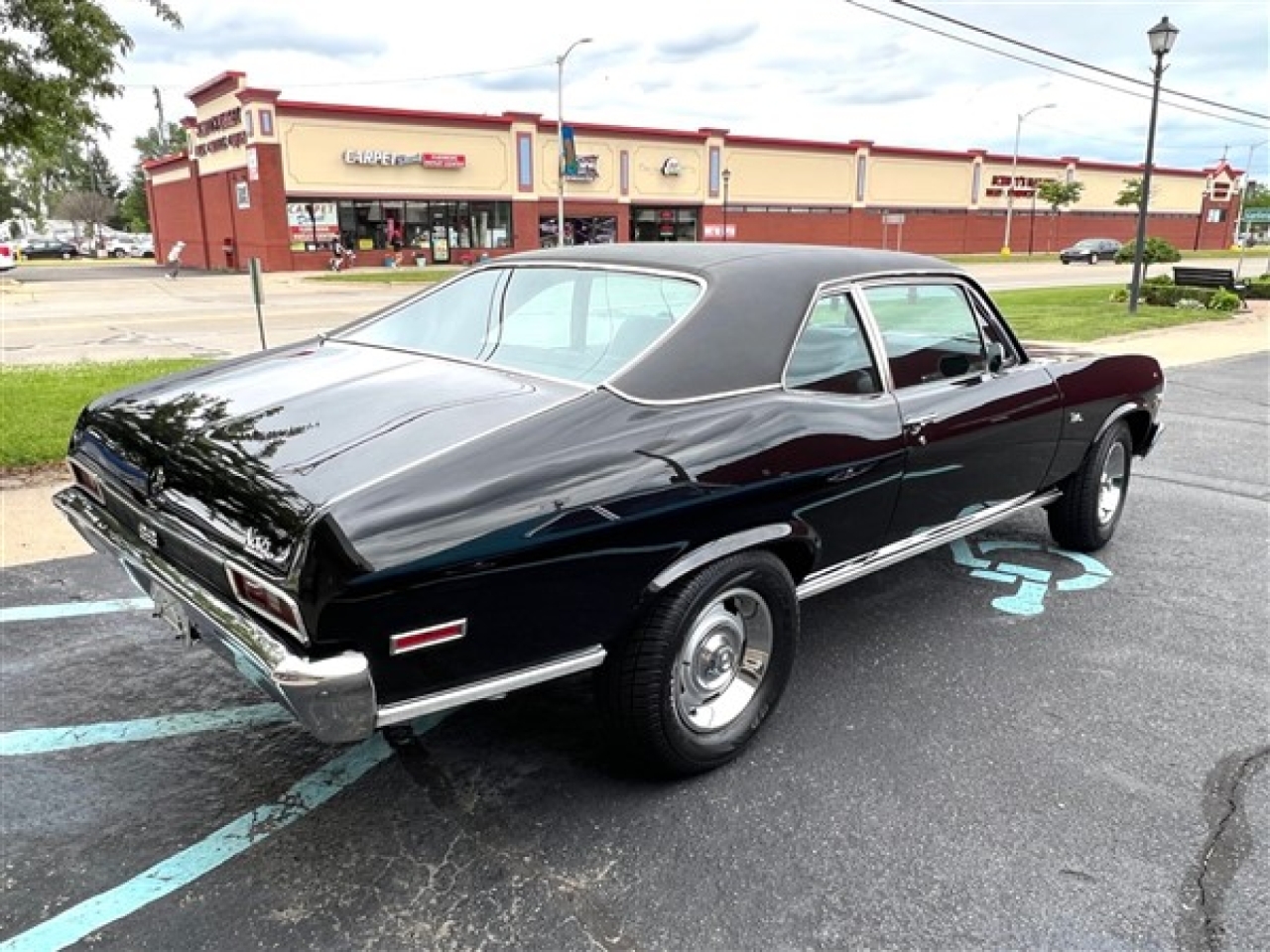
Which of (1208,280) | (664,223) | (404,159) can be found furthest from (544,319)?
(664,223)

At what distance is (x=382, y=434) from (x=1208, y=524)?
5047mm

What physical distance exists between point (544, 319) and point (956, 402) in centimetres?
165

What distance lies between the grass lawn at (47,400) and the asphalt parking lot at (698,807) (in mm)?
2661

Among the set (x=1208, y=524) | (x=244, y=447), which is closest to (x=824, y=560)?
(x=244, y=447)

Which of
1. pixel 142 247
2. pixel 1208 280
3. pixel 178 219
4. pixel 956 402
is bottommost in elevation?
pixel 1208 280

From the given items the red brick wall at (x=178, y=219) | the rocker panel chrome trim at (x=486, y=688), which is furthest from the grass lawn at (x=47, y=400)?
the red brick wall at (x=178, y=219)

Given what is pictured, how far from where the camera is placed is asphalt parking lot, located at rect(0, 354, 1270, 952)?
7.69 feet

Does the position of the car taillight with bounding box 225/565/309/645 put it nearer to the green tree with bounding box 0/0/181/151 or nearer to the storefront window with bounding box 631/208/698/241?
the green tree with bounding box 0/0/181/151

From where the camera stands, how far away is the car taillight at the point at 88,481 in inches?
124

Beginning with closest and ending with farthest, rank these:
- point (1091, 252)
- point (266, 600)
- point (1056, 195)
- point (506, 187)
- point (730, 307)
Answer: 1. point (266, 600)
2. point (730, 307)
3. point (506, 187)
4. point (1091, 252)
5. point (1056, 195)

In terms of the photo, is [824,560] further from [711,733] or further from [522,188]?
[522,188]

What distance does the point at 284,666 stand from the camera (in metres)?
2.17

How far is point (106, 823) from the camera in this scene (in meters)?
2.71

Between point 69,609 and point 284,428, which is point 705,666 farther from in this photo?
point 69,609
